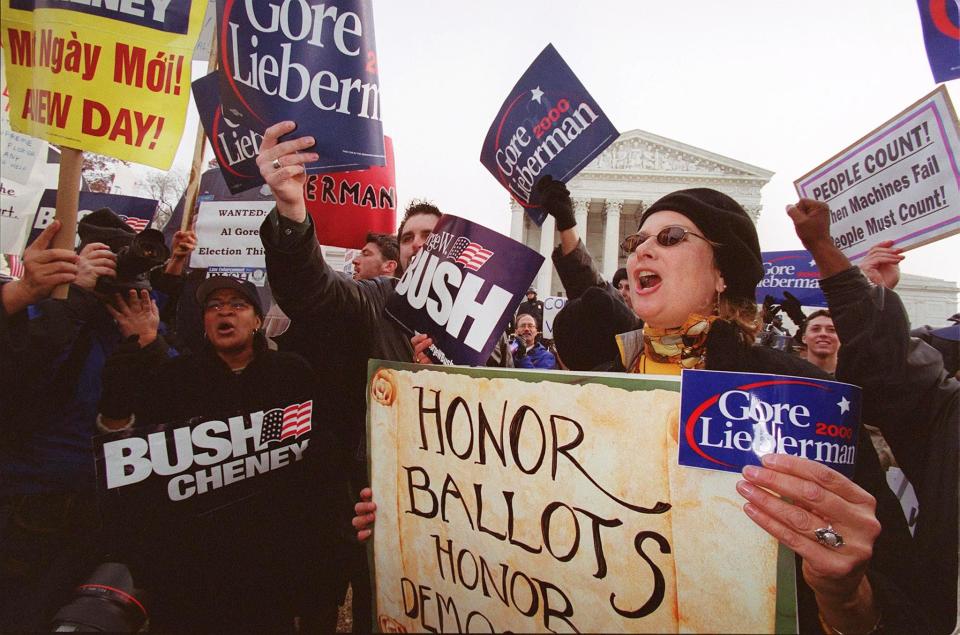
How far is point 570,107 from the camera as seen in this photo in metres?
2.37

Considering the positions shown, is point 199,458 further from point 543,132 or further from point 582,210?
point 582,210

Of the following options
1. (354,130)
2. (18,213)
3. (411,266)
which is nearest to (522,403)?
(411,266)

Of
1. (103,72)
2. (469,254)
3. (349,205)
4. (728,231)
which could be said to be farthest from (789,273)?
(103,72)

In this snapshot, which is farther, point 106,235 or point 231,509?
point 106,235

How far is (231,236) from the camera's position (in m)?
3.63

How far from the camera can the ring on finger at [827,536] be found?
2.66ft

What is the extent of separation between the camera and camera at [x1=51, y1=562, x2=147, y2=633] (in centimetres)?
123

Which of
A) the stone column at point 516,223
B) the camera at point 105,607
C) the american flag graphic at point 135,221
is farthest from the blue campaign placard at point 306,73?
the stone column at point 516,223

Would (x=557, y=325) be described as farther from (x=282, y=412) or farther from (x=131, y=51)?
(x=131, y=51)

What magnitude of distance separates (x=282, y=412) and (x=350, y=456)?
18.7 inches

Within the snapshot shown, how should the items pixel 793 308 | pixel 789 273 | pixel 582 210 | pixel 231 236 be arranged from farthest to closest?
pixel 582 210 → pixel 789 273 → pixel 231 236 → pixel 793 308

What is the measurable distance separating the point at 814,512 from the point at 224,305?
7.17ft

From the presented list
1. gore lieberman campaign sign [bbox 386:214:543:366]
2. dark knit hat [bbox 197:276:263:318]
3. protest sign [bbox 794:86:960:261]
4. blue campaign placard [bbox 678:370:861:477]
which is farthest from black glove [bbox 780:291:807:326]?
dark knit hat [bbox 197:276:263:318]

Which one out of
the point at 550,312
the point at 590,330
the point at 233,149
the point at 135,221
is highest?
the point at 233,149
